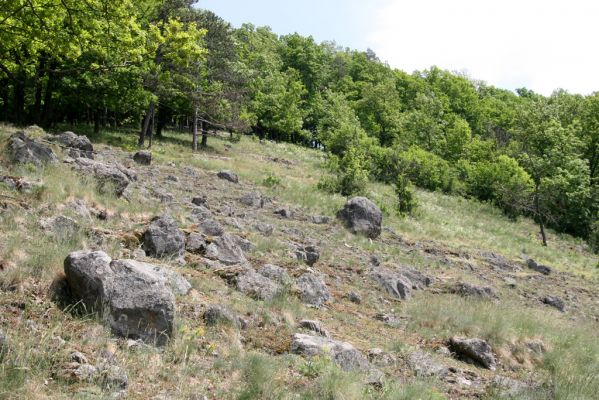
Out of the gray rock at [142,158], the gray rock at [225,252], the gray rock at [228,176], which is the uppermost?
the gray rock at [142,158]

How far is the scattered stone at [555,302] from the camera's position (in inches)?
597

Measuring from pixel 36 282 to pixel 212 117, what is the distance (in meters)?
31.2

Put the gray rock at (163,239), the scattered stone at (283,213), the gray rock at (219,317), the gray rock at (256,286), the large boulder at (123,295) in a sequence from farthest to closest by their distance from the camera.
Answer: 1. the scattered stone at (283,213)
2. the gray rock at (163,239)
3. the gray rock at (256,286)
4. the gray rock at (219,317)
5. the large boulder at (123,295)

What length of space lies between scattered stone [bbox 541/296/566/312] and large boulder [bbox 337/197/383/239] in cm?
616

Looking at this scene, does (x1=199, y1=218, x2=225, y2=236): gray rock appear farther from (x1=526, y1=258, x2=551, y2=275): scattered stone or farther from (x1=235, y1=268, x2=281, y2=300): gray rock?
(x1=526, y1=258, x2=551, y2=275): scattered stone

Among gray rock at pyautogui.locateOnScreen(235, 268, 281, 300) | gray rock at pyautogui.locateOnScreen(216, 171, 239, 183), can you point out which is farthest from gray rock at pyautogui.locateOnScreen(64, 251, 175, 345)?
gray rock at pyautogui.locateOnScreen(216, 171, 239, 183)

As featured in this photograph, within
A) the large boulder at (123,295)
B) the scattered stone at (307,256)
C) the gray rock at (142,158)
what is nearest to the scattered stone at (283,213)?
the scattered stone at (307,256)

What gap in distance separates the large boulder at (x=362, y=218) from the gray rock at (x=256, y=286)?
34.0 feet

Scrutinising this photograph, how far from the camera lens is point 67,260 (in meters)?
5.78

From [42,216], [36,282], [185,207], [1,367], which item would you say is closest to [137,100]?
[185,207]

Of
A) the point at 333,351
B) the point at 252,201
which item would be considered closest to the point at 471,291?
the point at 333,351

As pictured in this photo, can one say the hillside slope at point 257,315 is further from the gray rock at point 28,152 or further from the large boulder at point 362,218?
the large boulder at point 362,218

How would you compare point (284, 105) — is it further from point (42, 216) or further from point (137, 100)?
point (42, 216)

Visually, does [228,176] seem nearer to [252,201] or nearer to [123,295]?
[252,201]
